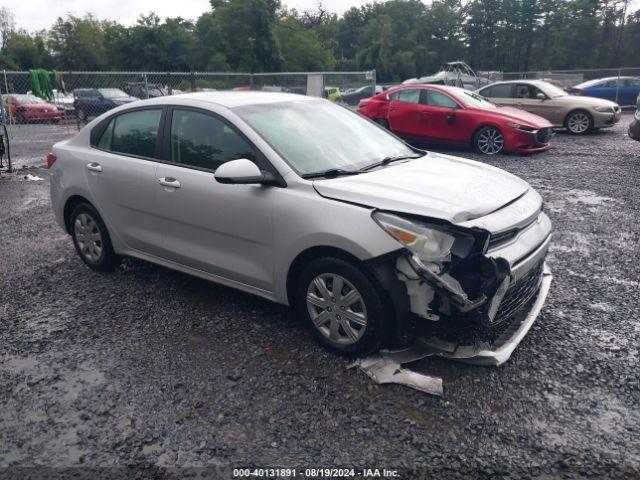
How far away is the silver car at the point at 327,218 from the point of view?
310 centimetres

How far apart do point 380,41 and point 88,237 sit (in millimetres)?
61537

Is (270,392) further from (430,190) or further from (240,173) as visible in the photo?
(430,190)

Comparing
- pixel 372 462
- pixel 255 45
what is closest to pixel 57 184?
pixel 372 462

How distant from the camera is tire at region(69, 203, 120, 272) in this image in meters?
4.90

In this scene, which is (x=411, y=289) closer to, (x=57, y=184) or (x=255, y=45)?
(x=57, y=184)

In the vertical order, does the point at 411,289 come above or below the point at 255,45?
below

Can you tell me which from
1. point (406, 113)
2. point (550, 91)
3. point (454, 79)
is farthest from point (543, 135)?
point (454, 79)

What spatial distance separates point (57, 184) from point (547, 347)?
180 inches

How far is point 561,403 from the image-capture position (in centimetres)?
299

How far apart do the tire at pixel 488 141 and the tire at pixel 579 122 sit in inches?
171

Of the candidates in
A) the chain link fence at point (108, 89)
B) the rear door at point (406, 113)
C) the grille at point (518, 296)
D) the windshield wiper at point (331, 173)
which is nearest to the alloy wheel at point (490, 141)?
the rear door at point (406, 113)

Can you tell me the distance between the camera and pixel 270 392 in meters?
3.16

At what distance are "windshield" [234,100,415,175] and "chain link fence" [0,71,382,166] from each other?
11.1m

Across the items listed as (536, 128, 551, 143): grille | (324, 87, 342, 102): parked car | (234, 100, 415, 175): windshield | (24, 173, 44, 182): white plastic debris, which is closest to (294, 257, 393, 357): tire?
(234, 100, 415, 175): windshield
